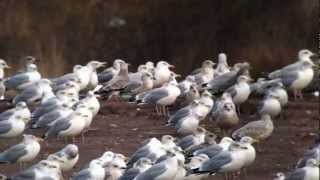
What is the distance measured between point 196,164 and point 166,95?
16.1 ft

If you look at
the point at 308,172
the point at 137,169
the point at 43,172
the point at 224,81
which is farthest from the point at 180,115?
the point at 308,172

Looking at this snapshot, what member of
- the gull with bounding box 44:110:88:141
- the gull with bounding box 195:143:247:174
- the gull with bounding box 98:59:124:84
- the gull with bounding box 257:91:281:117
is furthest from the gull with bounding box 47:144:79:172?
the gull with bounding box 98:59:124:84

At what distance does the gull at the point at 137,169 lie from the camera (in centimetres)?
870

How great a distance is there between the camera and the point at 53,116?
40.0 feet

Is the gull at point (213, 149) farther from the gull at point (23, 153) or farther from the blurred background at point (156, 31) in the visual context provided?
the blurred background at point (156, 31)

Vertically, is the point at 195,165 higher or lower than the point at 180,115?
lower

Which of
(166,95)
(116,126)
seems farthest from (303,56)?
(116,126)

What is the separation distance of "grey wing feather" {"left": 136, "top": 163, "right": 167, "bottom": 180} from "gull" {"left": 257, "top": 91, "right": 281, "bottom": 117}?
4.42 m

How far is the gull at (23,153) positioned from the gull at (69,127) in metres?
1.19

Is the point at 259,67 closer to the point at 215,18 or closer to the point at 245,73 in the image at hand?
the point at 215,18

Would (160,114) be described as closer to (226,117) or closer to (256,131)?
(226,117)

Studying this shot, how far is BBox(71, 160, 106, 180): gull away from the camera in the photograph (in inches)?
343

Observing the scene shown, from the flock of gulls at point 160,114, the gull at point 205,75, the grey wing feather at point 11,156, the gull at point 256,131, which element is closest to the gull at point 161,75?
the flock of gulls at point 160,114

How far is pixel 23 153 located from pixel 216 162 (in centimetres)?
240
